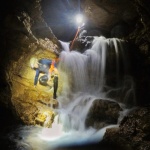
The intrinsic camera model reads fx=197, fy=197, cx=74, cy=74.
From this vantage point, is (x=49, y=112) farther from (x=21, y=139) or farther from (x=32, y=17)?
(x=32, y=17)

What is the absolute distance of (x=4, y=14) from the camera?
10422 millimetres

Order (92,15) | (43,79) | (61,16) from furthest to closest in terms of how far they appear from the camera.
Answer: (61,16) < (92,15) < (43,79)

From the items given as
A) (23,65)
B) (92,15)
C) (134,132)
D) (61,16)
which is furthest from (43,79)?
(61,16)

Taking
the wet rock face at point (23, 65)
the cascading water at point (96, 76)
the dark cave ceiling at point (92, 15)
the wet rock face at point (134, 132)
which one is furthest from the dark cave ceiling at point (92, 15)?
the wet rock face at point (134, 132)

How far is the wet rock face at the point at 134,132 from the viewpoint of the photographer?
7.51m

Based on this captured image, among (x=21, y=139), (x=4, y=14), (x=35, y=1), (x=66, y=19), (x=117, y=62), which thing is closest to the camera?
(x=21, y=139)

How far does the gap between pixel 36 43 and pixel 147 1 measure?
691cm

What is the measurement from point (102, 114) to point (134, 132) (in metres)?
2.46

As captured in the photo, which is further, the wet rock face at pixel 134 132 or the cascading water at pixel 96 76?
the cascading water at pixel 96 76

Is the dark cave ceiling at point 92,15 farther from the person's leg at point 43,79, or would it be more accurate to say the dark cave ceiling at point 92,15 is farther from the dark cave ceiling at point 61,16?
the person's leg at point 43,79

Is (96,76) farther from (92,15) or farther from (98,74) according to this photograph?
(92,15)

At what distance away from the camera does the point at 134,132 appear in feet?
26.8

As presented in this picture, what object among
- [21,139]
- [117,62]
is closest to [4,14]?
[21,139]

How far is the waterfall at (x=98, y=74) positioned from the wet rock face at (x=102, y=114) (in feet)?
8.05
